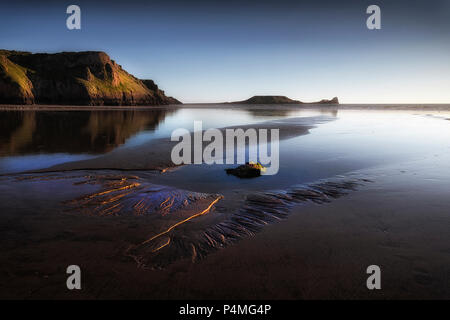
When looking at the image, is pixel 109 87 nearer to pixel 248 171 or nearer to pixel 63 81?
pixel 63 81

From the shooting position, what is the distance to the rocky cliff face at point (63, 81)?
2899 inches

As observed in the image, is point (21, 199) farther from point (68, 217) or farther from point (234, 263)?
point (234, 263)

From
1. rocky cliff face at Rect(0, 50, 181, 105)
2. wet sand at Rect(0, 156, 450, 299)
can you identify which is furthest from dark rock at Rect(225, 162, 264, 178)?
rocky cliff face at Rect(0, 50, 181, 105)

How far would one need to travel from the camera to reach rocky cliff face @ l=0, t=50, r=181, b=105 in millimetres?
73637

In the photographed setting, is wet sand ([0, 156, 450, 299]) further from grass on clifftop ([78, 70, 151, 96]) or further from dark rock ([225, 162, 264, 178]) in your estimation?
grass on clifftop ([78, 70, 151, 96])

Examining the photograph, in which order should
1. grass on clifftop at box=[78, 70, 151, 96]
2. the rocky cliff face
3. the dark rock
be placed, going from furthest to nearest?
grass on clifftop at box=[78, 70, 151, 96] → the rocky cliff face → the dark rock

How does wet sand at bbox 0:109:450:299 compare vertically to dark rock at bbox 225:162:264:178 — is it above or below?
below

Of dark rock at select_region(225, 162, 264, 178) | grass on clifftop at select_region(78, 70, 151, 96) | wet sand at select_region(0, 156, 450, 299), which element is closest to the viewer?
wet sand at select_region(0, 156, 450, 299)

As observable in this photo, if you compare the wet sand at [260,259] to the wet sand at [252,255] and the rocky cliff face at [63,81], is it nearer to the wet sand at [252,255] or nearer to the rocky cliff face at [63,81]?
the wet sand at [252,255]

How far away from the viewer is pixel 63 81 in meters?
98.9

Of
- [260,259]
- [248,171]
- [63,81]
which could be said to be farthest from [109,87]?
[260,259]

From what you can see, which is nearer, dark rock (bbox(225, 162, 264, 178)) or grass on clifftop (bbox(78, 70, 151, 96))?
dark rock (bbox(225, 162, 264, 178))

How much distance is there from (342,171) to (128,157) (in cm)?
875

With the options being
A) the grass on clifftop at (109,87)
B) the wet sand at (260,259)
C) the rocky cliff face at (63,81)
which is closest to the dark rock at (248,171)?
the wet sand at (260,259)
